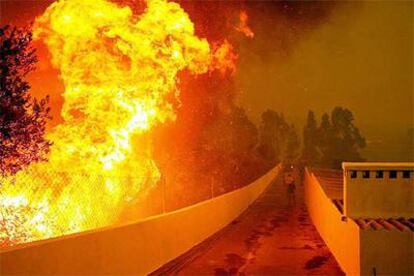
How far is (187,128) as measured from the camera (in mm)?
26516

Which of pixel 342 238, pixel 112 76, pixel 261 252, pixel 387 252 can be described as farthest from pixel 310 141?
pixel 387 252

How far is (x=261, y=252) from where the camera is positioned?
1595cm

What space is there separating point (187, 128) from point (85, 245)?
17670 millimetres

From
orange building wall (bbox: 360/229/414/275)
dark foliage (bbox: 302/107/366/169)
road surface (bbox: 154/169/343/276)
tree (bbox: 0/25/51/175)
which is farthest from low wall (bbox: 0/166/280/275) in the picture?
dark foliage (bbox: 302/107/366/169)

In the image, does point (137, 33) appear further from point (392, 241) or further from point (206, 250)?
point (392, 241)

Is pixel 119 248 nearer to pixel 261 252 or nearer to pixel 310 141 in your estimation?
pixel 261 252

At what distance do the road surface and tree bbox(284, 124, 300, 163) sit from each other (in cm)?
9279

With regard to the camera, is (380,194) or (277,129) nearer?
(380,194)

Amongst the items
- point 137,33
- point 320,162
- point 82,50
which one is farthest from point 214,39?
point 320,162

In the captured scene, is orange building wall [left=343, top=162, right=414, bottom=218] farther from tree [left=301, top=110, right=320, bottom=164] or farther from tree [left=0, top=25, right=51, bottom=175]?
tree [left=301, top=110, right=320, bottom=164]

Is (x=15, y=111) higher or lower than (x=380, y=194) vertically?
higher

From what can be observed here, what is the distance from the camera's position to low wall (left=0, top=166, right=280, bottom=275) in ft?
24.0

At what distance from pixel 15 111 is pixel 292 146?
363ft

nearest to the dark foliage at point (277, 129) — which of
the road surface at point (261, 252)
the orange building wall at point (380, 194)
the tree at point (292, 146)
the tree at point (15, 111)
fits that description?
the tree at point (292, 146)
